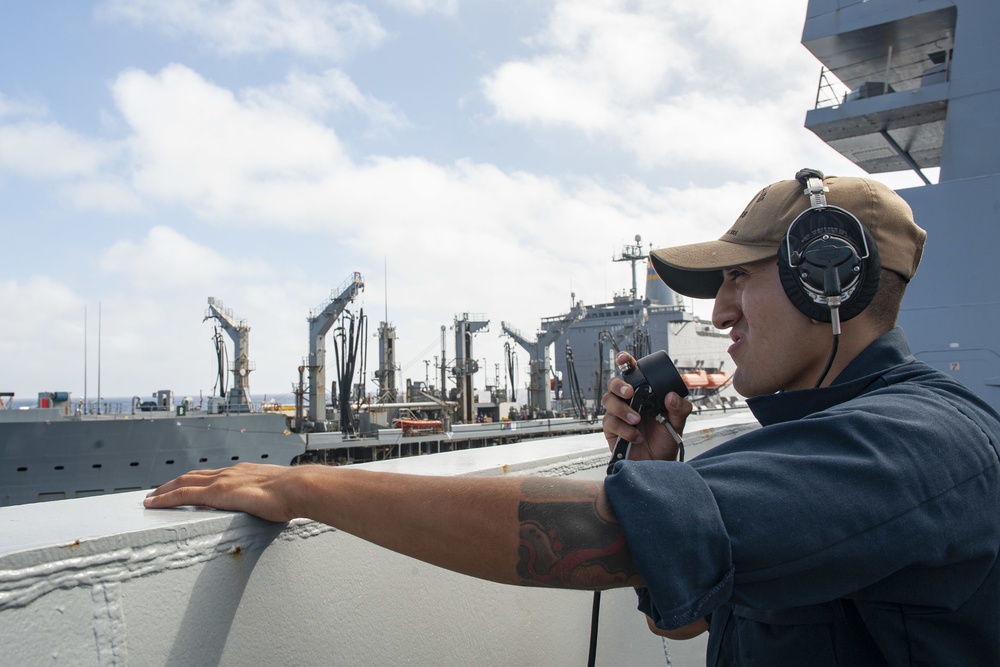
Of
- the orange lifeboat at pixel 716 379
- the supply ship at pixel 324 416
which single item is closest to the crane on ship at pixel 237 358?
the supply ship at pixel 324 416

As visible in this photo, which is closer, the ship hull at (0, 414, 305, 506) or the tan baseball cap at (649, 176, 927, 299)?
the tan baseball cap at (649, 176, 927, 299)

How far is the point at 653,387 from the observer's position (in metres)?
1.64

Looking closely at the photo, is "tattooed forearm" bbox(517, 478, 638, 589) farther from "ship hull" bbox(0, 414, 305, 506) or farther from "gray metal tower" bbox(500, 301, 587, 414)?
"gray metal tower" bbox(500, 301, 587, 414)

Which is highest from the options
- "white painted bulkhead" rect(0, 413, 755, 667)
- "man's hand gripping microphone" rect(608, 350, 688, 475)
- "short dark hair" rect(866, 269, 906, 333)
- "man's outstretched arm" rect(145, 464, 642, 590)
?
"short dark hair" rect(866, 269, 906, 333)

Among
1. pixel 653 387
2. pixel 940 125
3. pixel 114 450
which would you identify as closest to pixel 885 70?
pixel 940 125

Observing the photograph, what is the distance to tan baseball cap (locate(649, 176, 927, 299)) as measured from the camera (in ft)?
3.93

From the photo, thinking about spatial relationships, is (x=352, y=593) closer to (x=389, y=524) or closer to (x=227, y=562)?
(x=227, y=562)

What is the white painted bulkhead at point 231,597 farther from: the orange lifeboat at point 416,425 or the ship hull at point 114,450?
the orange lifeboat at point 416,425

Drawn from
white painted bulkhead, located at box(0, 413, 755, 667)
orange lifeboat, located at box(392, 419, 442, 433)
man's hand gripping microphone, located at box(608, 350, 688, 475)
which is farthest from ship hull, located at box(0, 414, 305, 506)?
man's hand gripping microphone, located at box(608, 350, 688, 475)

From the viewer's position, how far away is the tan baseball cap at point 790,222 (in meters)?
1.20

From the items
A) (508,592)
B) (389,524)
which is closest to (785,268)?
(389,524)

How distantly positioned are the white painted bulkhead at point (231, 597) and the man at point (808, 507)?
132 mm

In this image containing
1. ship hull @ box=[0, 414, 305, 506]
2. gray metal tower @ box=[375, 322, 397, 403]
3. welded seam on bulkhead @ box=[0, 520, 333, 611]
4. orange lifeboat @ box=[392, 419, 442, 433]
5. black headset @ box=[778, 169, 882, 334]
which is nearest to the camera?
welded seam on bulkhead @ box=[0, 520, 333, 611]

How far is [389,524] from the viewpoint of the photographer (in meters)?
0.96
